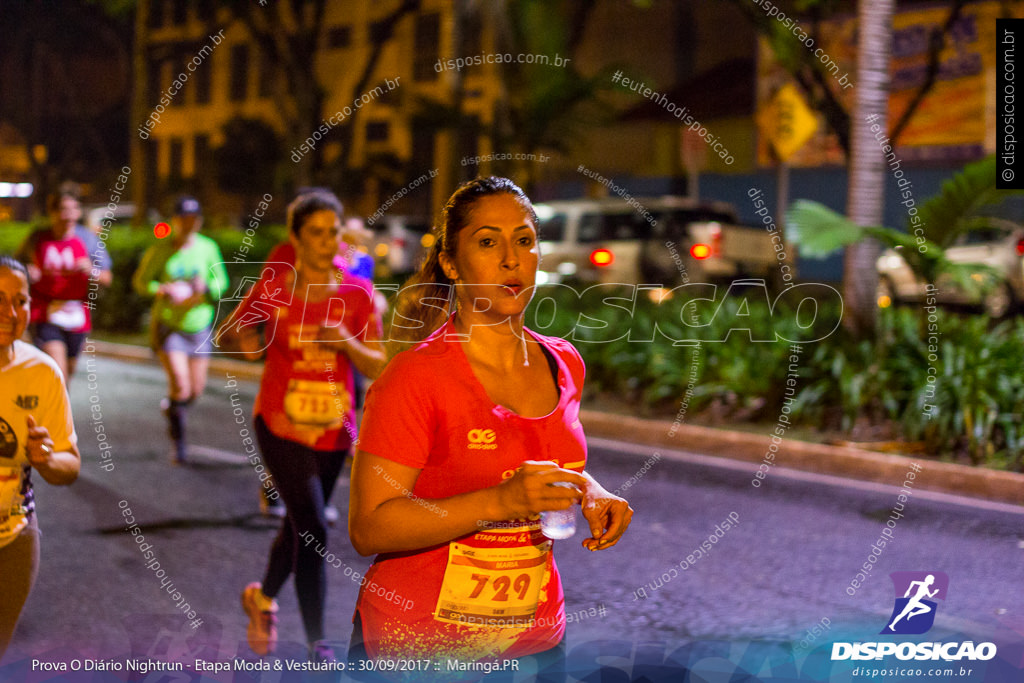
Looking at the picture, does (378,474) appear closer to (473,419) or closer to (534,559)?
(473,419)

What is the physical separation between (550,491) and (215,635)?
3.06 meters

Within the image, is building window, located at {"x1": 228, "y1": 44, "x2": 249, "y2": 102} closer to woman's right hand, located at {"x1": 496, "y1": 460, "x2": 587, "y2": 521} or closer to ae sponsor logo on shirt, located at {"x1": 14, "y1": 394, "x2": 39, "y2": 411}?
ae sponsor logo on shirt, located at {"x1": 14, "y1": 394, "x2": 39, "y2": 411}

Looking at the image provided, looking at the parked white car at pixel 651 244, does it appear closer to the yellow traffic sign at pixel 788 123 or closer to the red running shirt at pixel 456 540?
the yellow traffic sign at pixel 788 123

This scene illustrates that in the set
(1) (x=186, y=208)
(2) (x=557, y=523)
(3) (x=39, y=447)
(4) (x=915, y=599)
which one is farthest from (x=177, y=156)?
(2) (x=557, y=523)

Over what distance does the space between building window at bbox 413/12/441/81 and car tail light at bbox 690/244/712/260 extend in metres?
18.8

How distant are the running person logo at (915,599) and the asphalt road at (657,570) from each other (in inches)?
2.8

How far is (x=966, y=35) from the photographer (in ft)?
69.8

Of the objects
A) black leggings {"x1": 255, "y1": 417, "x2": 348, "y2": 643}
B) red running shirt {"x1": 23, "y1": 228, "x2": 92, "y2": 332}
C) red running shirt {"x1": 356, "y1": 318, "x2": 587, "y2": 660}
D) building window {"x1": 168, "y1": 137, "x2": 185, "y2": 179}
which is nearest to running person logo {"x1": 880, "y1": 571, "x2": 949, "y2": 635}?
black leggings {"x1": 255, "y1": 417, "x2": 348, "y2": 643}

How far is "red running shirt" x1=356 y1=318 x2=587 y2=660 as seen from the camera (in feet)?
7.39

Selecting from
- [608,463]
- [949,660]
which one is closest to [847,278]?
[608,463]

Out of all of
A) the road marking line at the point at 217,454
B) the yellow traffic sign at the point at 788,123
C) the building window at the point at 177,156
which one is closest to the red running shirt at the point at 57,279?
the road marking line at the point at 217,454

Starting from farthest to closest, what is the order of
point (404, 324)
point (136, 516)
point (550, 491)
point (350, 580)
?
point (136, 516), point (350, 580), point (404, 324), point (550, 491)

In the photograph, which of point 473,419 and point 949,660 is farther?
point 949,660

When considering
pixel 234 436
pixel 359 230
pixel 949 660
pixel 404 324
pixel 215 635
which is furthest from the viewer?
pixel 234 436
